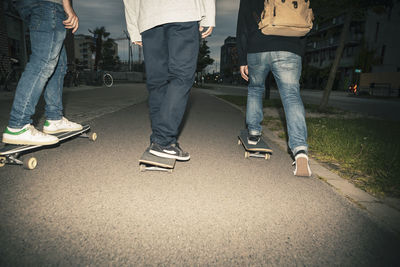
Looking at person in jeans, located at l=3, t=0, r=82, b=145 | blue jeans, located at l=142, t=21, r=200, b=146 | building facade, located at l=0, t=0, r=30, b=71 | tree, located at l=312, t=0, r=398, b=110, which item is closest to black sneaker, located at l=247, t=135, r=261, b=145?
blue jeans, located at l=142, t=21, r=200, b=146

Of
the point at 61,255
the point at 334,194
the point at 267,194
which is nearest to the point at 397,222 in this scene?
the point at 334,194

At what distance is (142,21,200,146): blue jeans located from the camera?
7.93ft

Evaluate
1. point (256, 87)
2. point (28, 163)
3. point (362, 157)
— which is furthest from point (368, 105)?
point (28, 163)

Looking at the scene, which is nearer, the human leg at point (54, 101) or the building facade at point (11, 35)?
the human leg at point (54, 101)

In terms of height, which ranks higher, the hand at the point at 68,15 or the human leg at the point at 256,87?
the hand at the point at 68,15

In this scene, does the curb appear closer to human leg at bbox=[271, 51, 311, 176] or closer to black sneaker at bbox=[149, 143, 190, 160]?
human leg at bbox=[271, 51, 311, 176]

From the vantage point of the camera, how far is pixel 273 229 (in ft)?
5.33

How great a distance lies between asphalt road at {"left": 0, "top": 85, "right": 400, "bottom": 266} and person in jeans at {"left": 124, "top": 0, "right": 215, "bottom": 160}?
0.47 meters

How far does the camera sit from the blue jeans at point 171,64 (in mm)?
2418

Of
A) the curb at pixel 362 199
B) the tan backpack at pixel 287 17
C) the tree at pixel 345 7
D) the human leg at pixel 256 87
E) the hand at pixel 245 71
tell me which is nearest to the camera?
the curb at pixel 362 199

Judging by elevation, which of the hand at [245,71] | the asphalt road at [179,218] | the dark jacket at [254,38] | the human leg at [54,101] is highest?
the dark jacket at [254,38]

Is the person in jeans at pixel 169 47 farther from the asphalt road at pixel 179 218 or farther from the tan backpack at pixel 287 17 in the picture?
the tan backpack at pixel 287 17

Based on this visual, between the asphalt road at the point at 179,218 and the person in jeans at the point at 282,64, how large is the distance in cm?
36

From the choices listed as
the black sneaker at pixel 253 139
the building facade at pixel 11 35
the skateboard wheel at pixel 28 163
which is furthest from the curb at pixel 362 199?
the building facade at pixel 11 35
